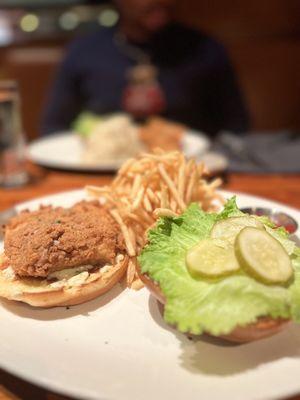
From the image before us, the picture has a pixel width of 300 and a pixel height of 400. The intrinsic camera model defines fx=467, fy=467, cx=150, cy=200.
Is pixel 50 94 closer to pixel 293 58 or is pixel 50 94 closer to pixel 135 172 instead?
pixel 293 58

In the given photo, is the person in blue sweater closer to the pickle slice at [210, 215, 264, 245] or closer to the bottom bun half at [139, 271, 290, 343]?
the pickle slice at [210, 215, 264, 245]

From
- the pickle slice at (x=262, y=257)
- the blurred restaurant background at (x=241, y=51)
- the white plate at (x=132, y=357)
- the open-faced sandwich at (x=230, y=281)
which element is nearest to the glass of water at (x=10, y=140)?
the white plate at (x=132, y=357)

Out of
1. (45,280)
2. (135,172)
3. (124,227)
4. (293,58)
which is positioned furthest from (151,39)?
(45,280)

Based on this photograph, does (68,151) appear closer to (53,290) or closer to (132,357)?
(53,290)

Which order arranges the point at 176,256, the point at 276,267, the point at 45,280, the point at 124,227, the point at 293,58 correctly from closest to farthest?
the point at 276,267 < the point at 176,256 < the point at 45,280 < the point at 124,227 < the point at 293,58

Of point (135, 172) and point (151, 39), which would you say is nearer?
point (135, 172)

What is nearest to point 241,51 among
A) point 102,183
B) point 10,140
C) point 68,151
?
point 68,151
